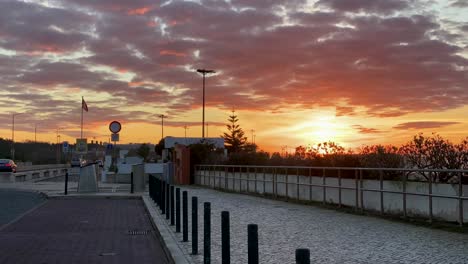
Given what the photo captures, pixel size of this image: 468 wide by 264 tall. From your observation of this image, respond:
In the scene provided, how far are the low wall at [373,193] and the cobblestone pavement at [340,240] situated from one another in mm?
697

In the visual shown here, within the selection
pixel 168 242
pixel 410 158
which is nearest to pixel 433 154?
pixel 410 158

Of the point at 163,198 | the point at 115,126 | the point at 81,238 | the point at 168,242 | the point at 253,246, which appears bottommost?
the point at 81,238

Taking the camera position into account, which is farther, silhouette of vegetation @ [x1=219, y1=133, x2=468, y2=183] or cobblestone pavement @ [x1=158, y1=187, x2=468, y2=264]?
silhouette of vegetation @ [x1=219, y1=133, x2=468, y2=183]

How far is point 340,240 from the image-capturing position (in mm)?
11391

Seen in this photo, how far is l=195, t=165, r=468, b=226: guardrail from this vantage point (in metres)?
13.7

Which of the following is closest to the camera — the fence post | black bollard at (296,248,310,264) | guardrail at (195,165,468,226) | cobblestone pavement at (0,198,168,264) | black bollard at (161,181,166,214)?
black bollard at (296,248,310,264)

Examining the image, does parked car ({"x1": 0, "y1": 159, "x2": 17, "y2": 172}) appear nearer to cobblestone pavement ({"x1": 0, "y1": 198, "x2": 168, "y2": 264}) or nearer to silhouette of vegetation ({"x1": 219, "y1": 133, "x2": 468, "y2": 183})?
silhouette of vegetation ({"x1": 219, "y1": 133, "x2": 468, "y2": 183})

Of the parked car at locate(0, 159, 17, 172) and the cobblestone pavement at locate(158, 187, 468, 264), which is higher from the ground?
the parked car at locate(0, 159, 17, 172)

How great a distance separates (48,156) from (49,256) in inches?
6607

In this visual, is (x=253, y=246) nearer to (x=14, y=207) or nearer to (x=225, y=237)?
(x=225, y=237)

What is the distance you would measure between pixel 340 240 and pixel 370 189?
594cm

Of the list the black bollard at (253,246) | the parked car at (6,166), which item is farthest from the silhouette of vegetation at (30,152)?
the black bollard at (253,246)

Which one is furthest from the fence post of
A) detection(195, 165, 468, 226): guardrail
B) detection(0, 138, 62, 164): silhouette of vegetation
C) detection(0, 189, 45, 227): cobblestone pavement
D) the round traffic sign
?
detection(0, 138, 62, 164): silhouette of vegetation

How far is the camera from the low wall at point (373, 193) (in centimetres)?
1369
